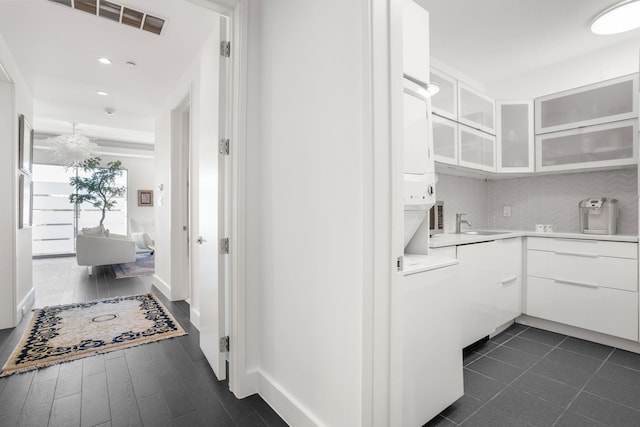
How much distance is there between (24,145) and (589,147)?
18.0ft

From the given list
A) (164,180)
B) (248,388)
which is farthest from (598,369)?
(164,180)

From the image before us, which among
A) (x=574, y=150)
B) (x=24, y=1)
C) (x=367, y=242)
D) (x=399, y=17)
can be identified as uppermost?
(x=24, y=1)

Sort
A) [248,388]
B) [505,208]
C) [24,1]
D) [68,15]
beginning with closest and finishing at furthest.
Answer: [248,388]
[24,1]
[68,15]
[505,208]

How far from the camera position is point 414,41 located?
5.69 feet

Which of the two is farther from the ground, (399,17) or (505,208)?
(399,17)

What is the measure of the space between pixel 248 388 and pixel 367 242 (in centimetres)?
128

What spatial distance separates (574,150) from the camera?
2969 millimetres

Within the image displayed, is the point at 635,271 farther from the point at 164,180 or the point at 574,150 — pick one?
the point at 164,180

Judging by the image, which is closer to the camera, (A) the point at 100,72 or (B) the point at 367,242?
(B) the point at 367,242

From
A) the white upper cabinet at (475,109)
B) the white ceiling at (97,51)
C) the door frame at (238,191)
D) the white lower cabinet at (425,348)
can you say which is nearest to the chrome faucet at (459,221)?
the white upper cabinet at (475,109)

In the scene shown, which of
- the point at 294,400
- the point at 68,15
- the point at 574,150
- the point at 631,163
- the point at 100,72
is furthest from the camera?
the point at 100,72

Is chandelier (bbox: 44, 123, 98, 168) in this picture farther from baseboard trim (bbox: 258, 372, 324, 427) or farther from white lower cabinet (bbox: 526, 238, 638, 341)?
white lower cabinet (bbox: 526, 238, 638, 341)

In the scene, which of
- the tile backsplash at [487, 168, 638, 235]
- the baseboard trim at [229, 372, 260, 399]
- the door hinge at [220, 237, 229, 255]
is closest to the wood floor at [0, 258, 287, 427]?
the baseboard trim at [229, 372, 260, 399]

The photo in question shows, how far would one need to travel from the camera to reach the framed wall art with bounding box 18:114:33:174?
9.98 ft
